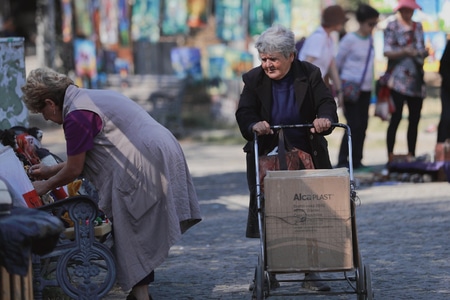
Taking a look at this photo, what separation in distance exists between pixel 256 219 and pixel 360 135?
599 cm

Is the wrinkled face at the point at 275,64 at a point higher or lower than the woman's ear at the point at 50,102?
higher

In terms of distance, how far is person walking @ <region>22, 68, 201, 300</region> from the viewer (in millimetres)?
6488

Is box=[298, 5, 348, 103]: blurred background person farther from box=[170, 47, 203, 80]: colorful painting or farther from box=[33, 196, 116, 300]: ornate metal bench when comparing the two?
box=[170, 47, 203, 80]: colorful painting

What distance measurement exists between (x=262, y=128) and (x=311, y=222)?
0.76m

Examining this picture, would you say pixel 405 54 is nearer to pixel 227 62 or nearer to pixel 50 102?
pixel 50 102

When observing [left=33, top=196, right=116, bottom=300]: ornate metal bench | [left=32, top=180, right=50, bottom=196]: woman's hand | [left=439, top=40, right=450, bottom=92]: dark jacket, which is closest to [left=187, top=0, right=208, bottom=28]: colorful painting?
[left=439, top=40, right=450, bottom=92]: dark jacket

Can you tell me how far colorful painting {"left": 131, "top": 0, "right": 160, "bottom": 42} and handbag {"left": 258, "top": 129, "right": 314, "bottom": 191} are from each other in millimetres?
16482

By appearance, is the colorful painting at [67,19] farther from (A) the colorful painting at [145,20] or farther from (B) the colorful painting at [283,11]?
(B) the colorful painting at [283,11]

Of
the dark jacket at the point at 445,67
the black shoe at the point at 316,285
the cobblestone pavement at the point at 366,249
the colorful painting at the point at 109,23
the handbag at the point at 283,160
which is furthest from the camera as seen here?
the colorful painting at the point at 109,23

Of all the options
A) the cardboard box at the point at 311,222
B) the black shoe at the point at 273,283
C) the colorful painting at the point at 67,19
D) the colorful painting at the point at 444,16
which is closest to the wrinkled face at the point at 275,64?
the cardboard box at the point at 311,222

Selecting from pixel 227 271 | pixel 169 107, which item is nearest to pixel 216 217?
pixel 227 271

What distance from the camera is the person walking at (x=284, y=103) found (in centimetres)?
688

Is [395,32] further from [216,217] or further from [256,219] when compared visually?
[256,219]

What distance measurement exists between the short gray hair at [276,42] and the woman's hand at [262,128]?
453 millimetres
